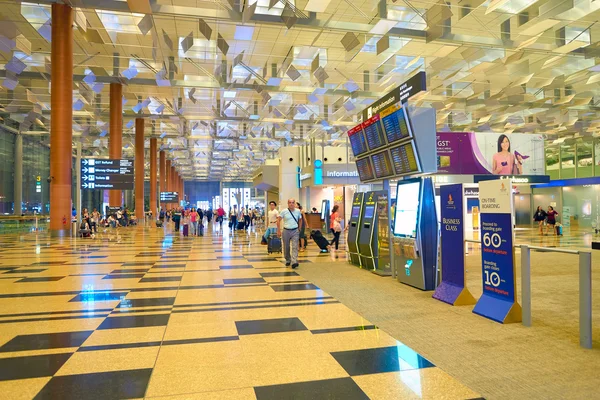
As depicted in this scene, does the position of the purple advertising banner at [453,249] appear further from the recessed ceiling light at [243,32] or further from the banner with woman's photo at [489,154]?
the banner with woman's photo at [489,154]

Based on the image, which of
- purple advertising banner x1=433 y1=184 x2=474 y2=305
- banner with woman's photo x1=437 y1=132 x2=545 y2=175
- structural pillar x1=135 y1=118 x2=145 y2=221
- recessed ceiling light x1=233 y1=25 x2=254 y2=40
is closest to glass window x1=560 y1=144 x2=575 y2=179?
banner with woman's photo x1=437 y1=132 x2=545 y2=175

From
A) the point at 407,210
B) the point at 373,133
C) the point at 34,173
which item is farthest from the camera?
the point at 34,173

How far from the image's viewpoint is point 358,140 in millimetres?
9383

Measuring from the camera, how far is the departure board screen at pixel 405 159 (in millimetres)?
7160

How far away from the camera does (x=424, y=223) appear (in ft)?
21.6

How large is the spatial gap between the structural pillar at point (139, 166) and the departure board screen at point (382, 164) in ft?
83.6

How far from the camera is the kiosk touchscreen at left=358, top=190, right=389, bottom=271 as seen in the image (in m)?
8.57

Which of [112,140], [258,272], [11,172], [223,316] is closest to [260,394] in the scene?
[223,316]

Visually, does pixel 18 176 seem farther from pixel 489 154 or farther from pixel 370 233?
pixel 370 233

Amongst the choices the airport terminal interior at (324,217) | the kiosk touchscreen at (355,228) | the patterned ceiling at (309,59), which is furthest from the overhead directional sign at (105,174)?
the kiosk touchscreen at (355,228)

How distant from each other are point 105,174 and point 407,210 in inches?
672

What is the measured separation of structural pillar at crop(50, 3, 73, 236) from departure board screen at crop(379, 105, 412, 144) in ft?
42.5

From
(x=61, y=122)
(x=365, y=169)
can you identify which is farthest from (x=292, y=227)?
(x=61, y=122)

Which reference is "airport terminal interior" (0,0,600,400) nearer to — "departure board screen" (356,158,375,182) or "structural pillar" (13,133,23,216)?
"departure board screen" (356,158,375,182)
